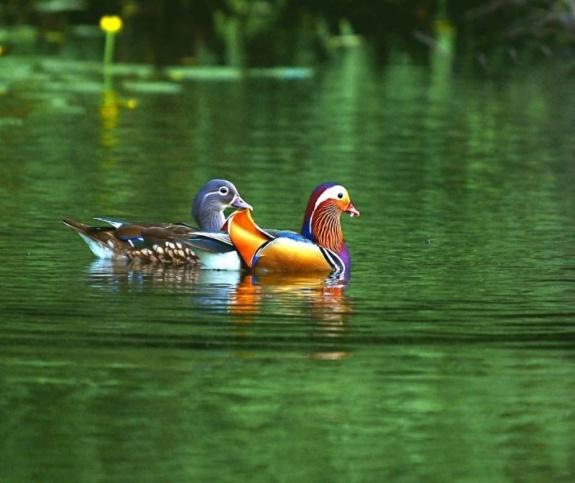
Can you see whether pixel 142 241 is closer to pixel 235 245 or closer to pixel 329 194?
pixel 235 245

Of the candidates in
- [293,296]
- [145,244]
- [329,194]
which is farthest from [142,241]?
→ [293,296]

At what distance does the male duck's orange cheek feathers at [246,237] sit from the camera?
11969 millimetres

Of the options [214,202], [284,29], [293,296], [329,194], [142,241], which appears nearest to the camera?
[293,296]

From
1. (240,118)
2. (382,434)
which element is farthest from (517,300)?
(240,118)

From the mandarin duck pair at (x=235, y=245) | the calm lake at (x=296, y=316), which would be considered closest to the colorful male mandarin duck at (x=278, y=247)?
the mandarin duck pair at (x=235, y=245)

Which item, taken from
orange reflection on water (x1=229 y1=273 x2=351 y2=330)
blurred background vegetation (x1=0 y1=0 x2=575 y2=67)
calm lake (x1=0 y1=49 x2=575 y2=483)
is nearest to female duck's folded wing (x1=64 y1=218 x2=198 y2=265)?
calm lake (x1=0 y1=49 x2=575 y2=483)

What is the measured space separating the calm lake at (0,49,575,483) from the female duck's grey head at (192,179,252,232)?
722 millimetres

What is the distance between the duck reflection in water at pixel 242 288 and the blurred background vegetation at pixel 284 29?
14298 mm

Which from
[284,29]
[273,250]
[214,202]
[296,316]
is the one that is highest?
[284,29]

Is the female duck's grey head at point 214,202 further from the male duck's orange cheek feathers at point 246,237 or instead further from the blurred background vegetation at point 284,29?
the blurred background vegetation at point 284,29

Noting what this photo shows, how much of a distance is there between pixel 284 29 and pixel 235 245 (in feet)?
64.3

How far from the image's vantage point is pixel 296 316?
10375mm

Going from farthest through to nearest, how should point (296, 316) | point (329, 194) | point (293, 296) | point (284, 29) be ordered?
1. point (284, 29)
2. point (329, 194)
3. point (293, 296)
4. point (296, 316)

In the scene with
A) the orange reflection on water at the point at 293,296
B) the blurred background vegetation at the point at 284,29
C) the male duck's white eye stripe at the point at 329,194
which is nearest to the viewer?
the orange reflection on water at the point at 293,296
